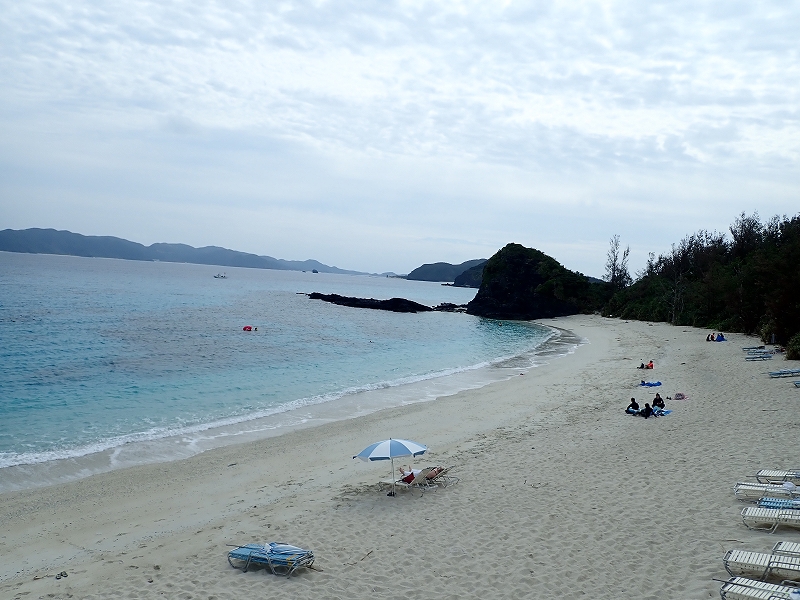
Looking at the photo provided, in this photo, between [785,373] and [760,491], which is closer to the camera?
[760,491]

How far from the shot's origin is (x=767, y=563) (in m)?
7.00

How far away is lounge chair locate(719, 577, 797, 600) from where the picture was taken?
20.8 ft

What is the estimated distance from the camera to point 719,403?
731 inches

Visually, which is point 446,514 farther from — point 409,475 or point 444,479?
point 444,479

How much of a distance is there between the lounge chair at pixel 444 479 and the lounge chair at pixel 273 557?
4078mm

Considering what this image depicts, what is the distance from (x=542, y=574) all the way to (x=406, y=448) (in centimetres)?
423

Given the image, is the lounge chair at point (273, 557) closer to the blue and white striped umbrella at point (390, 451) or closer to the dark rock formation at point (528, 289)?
the blue and white striped umbrella at point (390, 451)

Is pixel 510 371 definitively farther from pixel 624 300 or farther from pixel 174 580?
pixel 624 300

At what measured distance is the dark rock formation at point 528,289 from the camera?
78.9m

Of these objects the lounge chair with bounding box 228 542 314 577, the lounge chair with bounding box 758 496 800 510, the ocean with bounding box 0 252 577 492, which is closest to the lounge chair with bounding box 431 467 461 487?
the lounge chair with bounding box 228 542 314 577

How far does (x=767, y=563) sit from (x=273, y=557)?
6766 millimetres

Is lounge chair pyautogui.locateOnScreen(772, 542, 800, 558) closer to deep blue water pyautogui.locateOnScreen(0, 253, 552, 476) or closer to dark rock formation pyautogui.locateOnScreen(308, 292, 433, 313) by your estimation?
deep blue water pyautogui.locateOnScreen(0, 253, 552, 476)

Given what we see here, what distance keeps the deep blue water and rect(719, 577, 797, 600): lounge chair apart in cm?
1564

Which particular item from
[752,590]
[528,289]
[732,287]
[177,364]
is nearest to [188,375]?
[177,364]
